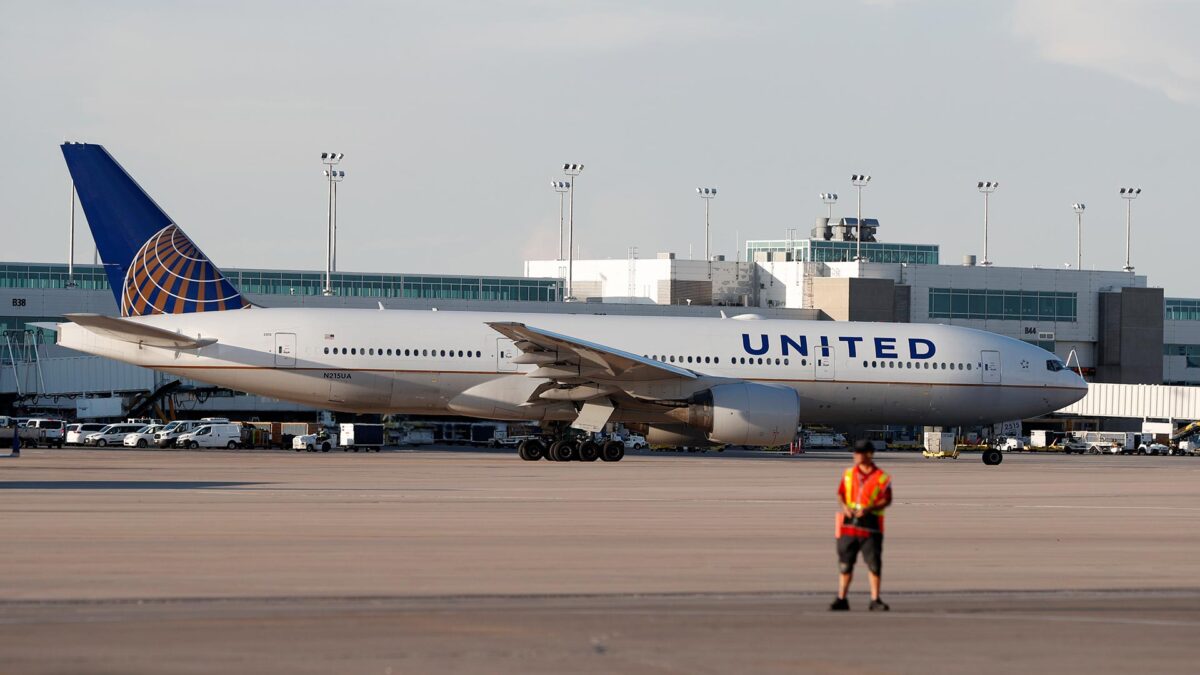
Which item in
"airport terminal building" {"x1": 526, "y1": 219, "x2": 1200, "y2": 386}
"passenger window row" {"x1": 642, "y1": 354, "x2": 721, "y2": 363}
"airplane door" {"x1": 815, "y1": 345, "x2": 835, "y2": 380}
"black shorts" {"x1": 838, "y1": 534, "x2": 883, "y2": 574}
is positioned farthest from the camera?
"airport terminal building" {"x1": 526, "y1": 219, "x2": 1200, "y2": 386}

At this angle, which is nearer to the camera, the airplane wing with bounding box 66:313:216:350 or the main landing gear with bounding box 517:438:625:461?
the airplane wing with bounding box 66:313:216:350

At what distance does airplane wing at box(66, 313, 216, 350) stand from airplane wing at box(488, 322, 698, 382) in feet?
25.6

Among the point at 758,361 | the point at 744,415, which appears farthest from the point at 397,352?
the point at 758,361

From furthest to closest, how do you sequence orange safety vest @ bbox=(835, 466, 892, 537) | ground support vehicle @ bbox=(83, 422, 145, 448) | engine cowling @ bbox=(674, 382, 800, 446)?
ground support vehicle @ bbox=(83, 422, 145, 448)
engine cowling @ bbox=(674, 382, 800, 446)
orange safety vest @ bbox=(835, 466, 892, 537)

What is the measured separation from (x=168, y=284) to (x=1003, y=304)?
58.6m

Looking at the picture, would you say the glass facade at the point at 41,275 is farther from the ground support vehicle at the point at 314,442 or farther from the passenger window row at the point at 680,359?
the passenger window row at the point at 680,359

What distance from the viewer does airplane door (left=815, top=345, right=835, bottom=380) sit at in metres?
43.6

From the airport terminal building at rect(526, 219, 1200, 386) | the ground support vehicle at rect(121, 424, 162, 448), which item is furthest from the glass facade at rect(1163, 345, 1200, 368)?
the ground support vehicle at rect(121, 424, 162, 448)

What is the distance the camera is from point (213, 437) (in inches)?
2330

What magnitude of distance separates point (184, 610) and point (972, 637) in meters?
6.11

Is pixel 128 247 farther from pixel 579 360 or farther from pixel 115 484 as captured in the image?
pixel 115 484

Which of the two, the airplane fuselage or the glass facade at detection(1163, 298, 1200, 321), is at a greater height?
the glass facade at detection(1163, 298, 1200, 321)

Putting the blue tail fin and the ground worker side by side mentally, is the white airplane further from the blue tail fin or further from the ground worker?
the ground worker

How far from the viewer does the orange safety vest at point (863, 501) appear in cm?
1342
